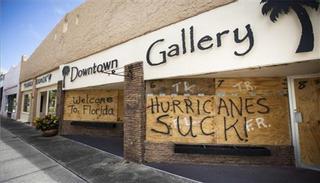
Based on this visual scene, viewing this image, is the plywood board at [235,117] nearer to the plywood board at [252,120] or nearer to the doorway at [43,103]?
the plywood board at [252,120]

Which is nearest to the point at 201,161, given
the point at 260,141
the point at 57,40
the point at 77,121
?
the point at 260,141

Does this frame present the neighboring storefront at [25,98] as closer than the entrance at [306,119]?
No

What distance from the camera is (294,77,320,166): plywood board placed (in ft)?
17.8

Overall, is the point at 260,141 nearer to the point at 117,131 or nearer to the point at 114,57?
the point at 114,57

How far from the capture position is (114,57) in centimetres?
813

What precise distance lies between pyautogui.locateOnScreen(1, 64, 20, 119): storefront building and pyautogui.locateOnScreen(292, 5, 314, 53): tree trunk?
2398 centimetres

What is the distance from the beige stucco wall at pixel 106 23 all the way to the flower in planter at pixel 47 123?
3.63m

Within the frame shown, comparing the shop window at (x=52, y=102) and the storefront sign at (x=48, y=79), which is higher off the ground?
the storefront sign at (x=48, y=79)

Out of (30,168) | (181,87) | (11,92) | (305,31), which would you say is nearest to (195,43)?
(181,87)

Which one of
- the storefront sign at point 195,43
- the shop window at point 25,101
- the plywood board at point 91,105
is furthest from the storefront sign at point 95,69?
the shop window at point 25,101

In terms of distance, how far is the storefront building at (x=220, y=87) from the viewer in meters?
4.72

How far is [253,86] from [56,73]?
12.2 metres

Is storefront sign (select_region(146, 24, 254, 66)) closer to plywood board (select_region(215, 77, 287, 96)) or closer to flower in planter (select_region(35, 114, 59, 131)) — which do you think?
plywood board (select_region(215, 77, 287, 96))

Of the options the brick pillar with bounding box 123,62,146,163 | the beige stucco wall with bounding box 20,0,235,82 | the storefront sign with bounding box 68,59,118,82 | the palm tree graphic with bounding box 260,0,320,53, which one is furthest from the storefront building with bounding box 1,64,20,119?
the palm tree graphic with bounding box 260,0,320,53
